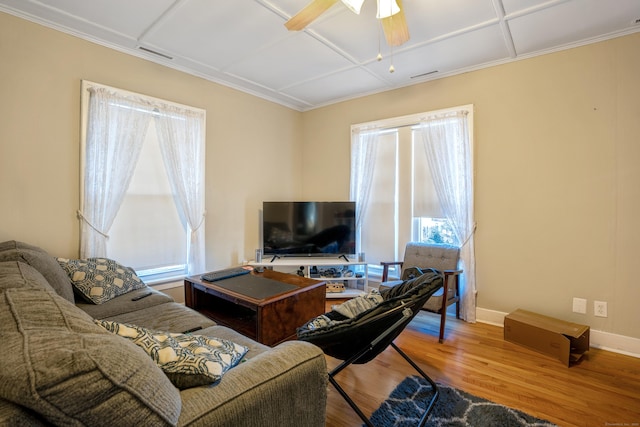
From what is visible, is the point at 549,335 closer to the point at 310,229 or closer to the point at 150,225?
the point at 310,229

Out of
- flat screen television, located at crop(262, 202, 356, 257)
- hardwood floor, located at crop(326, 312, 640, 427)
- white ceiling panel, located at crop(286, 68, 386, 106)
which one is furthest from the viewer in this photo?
flat screen television, located at crop(262, 202, 356, 257)

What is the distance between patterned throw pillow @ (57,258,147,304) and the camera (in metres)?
2.24

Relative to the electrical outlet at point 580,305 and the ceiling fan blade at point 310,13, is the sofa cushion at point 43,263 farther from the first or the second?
the electrical outlet at point 580,305

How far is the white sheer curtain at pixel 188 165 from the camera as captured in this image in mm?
3225

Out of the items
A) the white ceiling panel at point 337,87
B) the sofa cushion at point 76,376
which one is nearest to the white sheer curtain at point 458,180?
the white ceiling panel at point 337,87

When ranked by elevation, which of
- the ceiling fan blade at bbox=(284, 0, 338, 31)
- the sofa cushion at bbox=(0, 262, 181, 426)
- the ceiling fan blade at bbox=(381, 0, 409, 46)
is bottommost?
the sofa cushion at bbox=(0, 262, 181, 426)

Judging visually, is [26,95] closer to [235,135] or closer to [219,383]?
[235,135]

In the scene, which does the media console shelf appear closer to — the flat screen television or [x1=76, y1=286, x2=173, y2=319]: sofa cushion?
the flat screen television

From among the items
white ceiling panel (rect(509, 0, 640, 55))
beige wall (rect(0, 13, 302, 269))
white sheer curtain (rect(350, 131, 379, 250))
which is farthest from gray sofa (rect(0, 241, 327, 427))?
white sheer curtain (rect(350, 131, 379, 250))

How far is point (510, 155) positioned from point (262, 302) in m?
2.81

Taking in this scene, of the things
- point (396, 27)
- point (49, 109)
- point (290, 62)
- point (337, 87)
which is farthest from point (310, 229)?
point (49, 109)

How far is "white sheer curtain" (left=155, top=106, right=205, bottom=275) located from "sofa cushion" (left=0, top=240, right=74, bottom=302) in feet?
4.38

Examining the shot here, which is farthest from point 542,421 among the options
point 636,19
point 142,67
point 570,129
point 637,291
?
point 142,67

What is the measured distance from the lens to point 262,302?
7.47 ft
